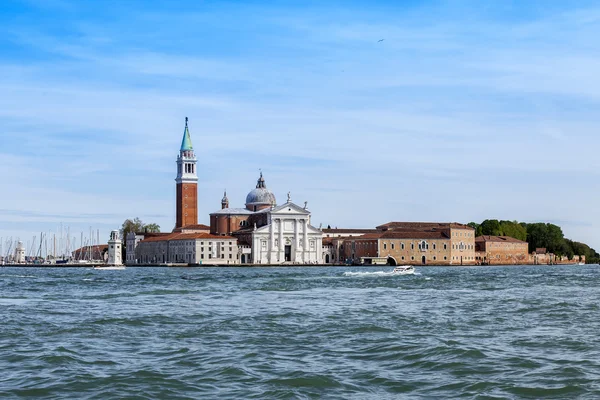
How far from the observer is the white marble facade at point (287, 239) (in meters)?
93.9

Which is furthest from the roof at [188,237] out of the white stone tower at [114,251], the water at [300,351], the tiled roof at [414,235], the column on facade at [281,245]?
the water at [300,351]

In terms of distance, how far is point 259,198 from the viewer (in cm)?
10706

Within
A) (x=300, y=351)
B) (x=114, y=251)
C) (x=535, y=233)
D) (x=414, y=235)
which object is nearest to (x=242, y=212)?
(x=114, y=251)

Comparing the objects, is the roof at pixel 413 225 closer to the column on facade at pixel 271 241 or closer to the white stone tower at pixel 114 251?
the column on facade at pixel 271 241

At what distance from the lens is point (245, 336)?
1584 centimetres

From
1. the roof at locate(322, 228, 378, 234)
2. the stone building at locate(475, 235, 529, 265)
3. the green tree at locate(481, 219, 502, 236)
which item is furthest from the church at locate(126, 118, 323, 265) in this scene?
the green tree at locate(481, 219, 502, 236)

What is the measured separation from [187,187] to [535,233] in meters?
45.7

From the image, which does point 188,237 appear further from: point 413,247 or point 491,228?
point 491,228

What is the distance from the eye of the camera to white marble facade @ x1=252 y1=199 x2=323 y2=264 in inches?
3696

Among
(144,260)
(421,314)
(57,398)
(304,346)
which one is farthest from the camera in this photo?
(144,260)

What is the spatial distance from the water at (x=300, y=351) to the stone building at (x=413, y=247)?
72648mm

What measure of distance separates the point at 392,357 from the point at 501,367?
1.69m

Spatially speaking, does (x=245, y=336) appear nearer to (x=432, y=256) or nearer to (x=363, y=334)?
(x=363, y=334)

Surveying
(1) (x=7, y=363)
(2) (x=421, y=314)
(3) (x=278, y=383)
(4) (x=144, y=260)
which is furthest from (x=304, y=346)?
(4) (x=144, y=260)
